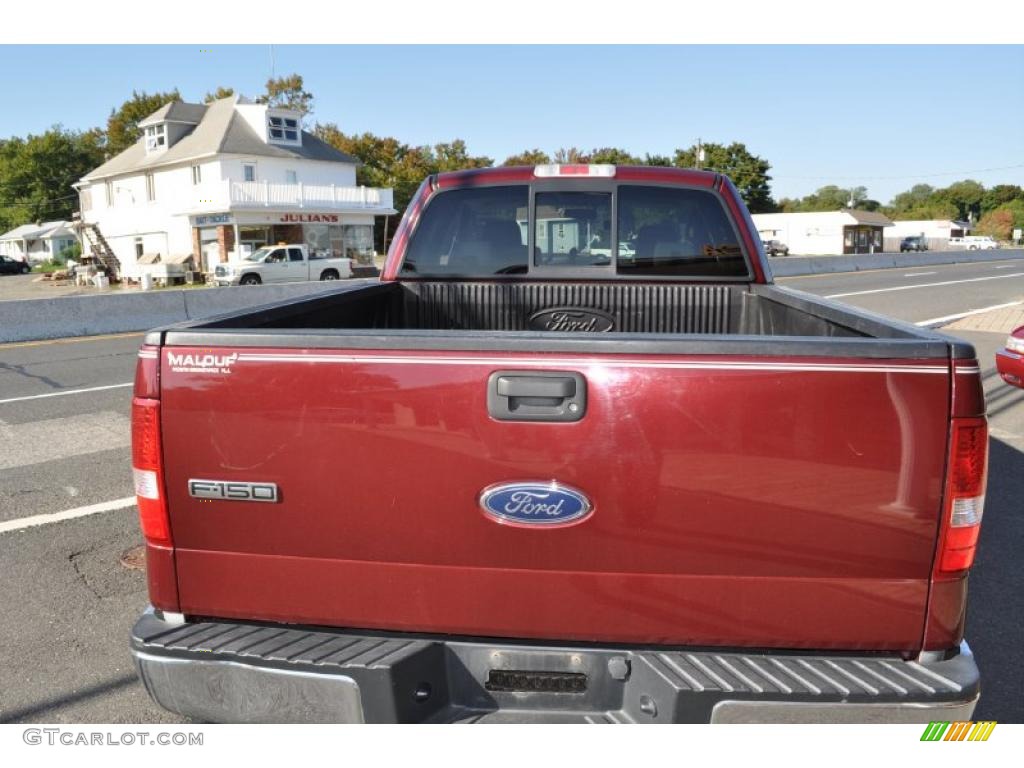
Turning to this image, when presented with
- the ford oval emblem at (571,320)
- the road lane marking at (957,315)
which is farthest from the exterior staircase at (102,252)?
the ford oval emblem at (571,320)

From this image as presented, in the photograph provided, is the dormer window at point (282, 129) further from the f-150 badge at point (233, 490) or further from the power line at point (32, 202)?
the power line at point (32, 202)

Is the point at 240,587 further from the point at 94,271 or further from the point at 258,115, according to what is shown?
the point at 94,271

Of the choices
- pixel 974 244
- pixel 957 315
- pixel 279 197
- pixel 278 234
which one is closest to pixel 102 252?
pixel 278 234

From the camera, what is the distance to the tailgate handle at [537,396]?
2.07 meters

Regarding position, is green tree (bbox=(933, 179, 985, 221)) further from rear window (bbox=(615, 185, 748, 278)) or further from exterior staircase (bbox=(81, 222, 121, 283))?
rear window (bbox=(615, 185, 748, 278))

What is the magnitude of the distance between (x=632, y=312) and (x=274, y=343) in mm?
2523

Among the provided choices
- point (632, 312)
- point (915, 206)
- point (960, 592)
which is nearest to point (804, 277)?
point (632, 312)

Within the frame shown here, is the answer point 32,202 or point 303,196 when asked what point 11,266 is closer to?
point 32,202

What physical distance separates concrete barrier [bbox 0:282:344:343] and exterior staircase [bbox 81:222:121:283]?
35.2 metres

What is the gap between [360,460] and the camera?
2.19 m

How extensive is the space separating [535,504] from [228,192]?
42.5m

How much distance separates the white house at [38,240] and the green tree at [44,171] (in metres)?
1.68

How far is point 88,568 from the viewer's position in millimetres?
4484

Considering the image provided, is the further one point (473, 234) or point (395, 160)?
point (395, 160)
